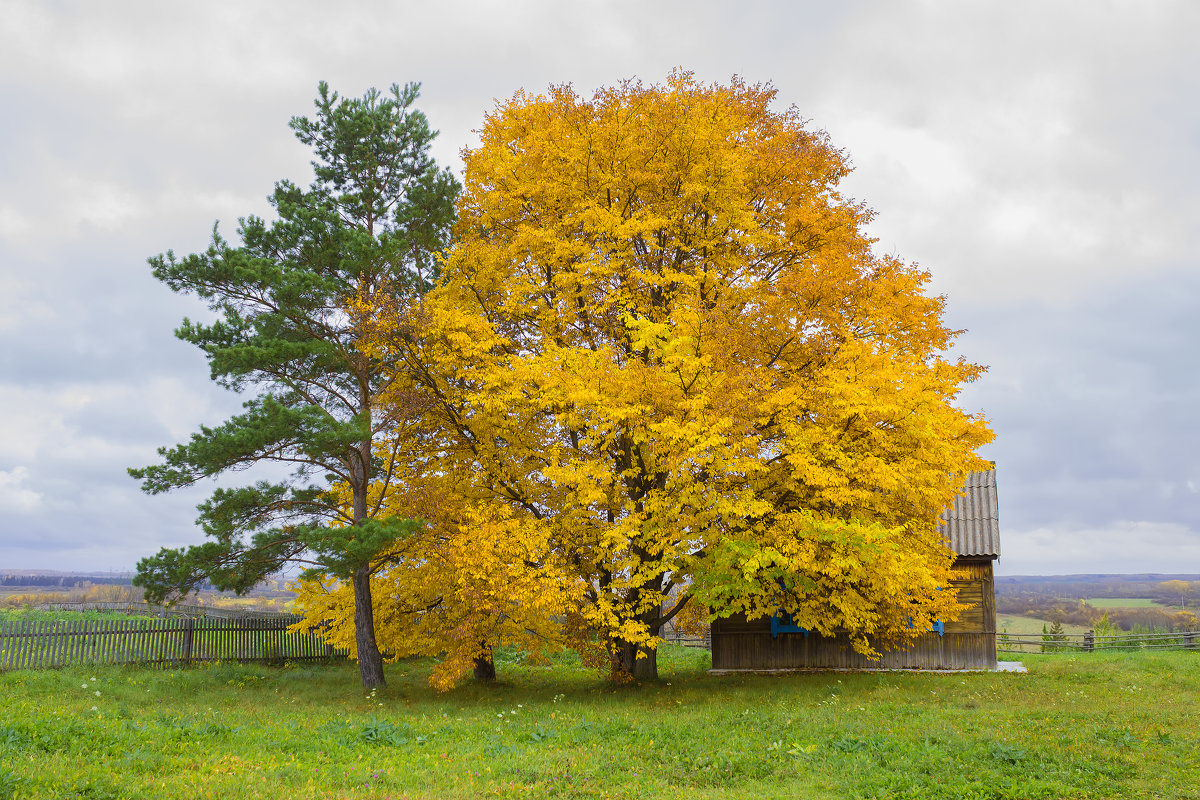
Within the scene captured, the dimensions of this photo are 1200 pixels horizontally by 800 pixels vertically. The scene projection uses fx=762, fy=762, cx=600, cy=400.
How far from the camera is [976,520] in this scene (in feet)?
74.0

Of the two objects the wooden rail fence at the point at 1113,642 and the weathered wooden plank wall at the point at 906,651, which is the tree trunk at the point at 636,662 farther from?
the wooden rail fence at the point at 1113,642

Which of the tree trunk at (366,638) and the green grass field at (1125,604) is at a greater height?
the tree trunk at (366,638)

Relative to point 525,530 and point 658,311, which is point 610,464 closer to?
point 525,530

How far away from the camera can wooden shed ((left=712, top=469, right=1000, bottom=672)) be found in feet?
71.4

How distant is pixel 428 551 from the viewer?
16344 mm

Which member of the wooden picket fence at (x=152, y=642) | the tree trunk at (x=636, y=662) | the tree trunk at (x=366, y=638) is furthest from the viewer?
the tree trunk at (x=636, y=662)

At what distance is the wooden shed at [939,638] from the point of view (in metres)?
21.8

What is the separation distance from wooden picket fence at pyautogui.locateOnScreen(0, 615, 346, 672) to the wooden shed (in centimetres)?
1314

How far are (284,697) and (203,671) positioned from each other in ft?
12.8

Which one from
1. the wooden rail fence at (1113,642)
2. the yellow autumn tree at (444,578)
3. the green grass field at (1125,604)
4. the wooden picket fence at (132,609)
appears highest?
the yellow autumn tree at (444,578)

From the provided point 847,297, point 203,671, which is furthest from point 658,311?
point 203,671

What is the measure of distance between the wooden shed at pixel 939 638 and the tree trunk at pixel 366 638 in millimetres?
9878

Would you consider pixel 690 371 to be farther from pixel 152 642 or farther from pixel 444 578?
pixel 152 642

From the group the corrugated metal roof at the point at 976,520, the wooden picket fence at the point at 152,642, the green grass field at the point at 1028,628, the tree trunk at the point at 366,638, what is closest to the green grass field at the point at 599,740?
the tree trunk at the point at 366,638
